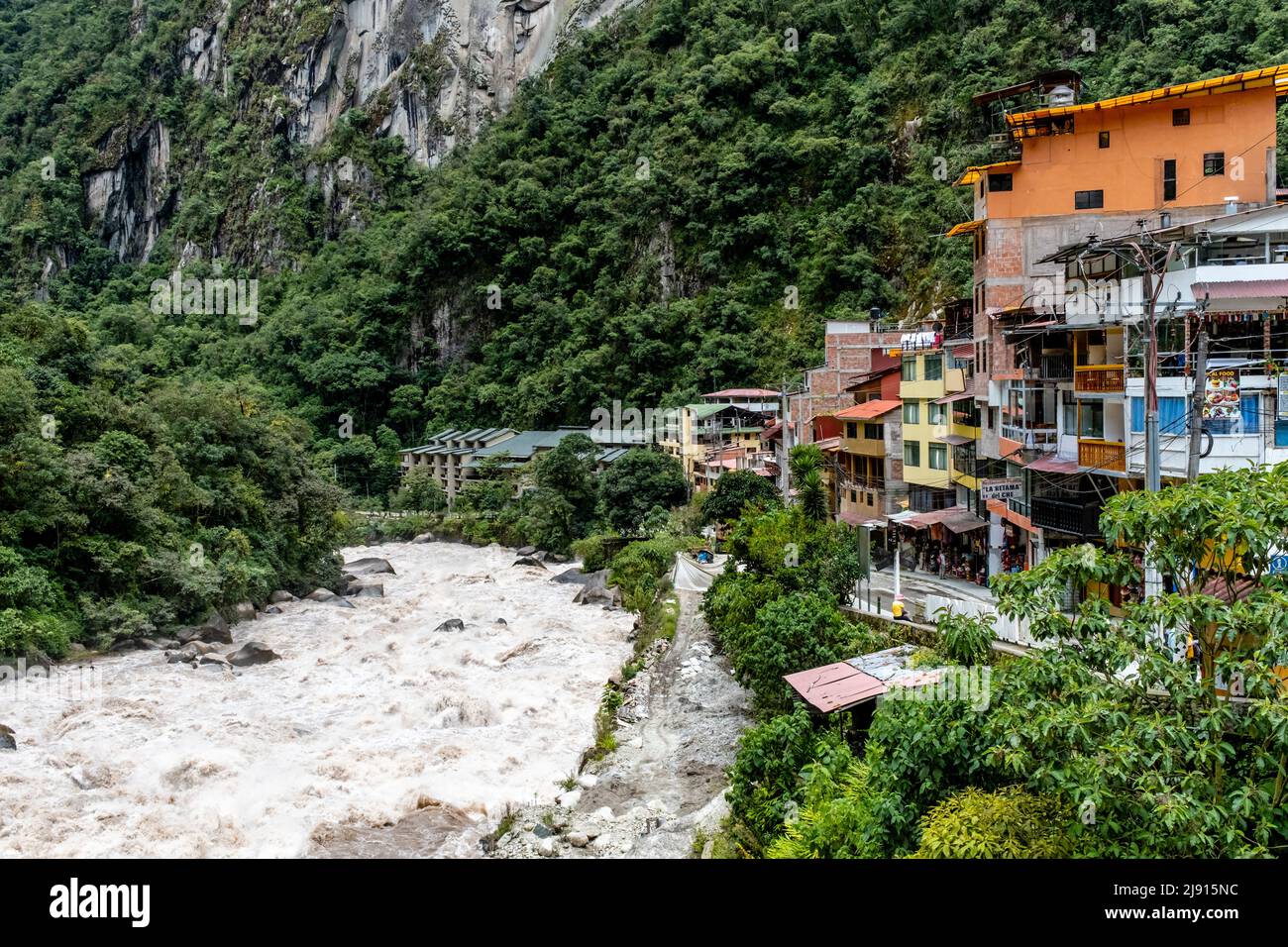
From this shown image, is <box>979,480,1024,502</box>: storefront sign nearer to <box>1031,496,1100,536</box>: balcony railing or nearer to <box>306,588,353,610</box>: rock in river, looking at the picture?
<box>1031,496,1100,536</box>: balcony railing

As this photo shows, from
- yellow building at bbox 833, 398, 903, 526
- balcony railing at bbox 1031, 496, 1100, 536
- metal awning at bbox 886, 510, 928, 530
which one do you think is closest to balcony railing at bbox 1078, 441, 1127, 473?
balcony railing at bbox 1031, 496, 1100, 536

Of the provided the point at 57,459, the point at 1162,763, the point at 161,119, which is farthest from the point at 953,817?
the point at 161,119

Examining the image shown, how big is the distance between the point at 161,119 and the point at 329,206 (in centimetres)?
2835

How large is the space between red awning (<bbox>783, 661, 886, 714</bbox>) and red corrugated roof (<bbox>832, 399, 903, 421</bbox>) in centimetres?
1426

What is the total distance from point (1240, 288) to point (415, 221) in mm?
71110

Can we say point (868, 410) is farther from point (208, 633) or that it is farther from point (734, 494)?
point (208, 633)

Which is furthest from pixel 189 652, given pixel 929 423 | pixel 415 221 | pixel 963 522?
pixel 415 221

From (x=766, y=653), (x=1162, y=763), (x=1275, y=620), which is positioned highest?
(x=1275, y=620)

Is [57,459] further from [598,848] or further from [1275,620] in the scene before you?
[1275,620]

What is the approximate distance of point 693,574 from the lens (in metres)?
31.3

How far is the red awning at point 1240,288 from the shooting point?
16203 mm

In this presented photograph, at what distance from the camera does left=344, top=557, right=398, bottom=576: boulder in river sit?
132 ft

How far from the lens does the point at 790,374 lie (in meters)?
51.6

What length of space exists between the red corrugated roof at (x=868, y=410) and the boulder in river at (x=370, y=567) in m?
19.6
